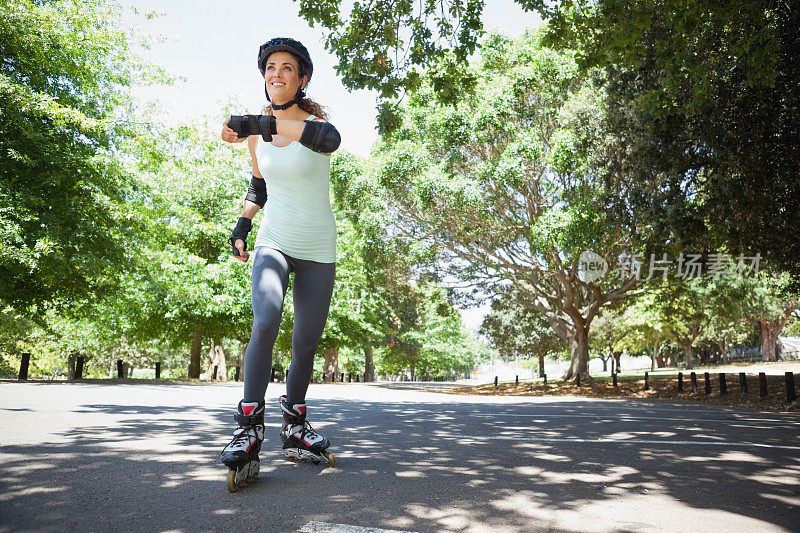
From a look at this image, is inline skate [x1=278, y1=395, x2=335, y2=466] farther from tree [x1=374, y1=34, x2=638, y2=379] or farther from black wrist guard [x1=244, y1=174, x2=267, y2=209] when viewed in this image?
tree [x1=374, y1=34, x2=638, y2=379]

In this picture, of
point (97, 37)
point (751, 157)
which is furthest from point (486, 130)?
point (97, 37)

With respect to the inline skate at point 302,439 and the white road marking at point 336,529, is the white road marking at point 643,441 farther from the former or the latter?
the white road marking at point 336,529

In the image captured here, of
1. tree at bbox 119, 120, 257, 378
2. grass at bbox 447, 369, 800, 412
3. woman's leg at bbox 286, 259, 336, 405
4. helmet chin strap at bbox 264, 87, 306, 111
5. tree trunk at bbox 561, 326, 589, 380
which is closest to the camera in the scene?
woman's leg at bbox 286, 259, 336, 405

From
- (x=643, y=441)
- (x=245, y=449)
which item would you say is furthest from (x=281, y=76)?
(x=643, y=441)

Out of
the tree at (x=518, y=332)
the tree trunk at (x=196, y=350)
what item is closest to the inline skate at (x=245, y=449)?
the tree trunk at (x=196, y=350)

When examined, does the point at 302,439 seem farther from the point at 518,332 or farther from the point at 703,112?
the point at 518,332

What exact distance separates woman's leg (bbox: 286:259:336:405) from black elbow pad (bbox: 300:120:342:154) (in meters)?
0.73

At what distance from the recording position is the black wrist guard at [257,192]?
12.1 ft

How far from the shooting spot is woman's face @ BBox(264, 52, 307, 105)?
3.52 metres

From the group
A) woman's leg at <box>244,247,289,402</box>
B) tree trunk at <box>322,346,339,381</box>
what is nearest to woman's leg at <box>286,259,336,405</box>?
woman's leg at <box>244,247,289,402</box>

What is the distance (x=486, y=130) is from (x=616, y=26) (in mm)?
10380

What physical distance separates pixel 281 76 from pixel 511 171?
1387 cm

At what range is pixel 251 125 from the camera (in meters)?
3.10

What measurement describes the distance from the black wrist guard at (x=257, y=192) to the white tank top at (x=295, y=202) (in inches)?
8.9
